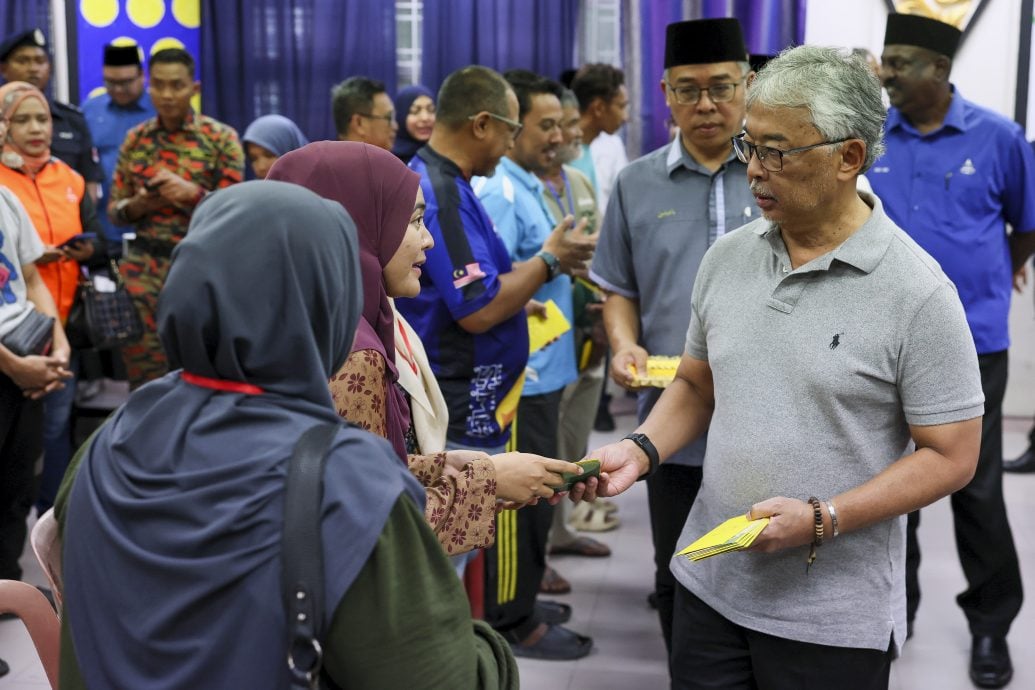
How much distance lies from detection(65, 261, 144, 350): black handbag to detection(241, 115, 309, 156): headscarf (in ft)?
3.73

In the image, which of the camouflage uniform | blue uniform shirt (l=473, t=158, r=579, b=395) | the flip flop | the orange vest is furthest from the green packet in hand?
the camouflage uniform

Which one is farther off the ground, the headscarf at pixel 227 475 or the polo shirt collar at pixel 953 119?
the polo shirt collar at pixel 953 119

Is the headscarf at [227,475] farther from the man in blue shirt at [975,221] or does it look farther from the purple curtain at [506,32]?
the purple curtain at [506,32]

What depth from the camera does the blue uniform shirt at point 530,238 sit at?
11.2 ft

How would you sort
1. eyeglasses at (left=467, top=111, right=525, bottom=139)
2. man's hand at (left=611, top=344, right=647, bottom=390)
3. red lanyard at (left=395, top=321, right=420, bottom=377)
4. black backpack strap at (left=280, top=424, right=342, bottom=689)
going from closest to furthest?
black backpack strap at (left=280, top=424, right=342, bottom=689), red lanyard at (left=395, top=321, right=420, bottom=377), man's hand at (left=611, top=344, right=647, bottom=390), eyeglasses at (left=467, top=111, right=525, bottom=139)

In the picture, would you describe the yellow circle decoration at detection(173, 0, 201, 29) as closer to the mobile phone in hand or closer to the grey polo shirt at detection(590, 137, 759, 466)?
the mobile phone in hand

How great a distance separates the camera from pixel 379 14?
6.56m

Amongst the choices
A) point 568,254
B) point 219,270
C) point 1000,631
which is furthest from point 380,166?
point 1000,631

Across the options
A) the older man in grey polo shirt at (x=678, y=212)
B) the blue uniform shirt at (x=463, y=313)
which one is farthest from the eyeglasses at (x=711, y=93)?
the blue uniform shirt at (x=463, y=313)

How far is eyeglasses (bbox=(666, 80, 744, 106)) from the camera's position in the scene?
108 inches

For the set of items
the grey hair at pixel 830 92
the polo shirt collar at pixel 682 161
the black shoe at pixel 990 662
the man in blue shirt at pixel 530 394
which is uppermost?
the grey hair at pixel 830 92

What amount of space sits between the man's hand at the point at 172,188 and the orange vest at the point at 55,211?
0.56m

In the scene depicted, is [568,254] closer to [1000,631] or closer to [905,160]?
[905,160]

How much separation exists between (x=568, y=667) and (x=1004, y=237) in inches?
70.4
